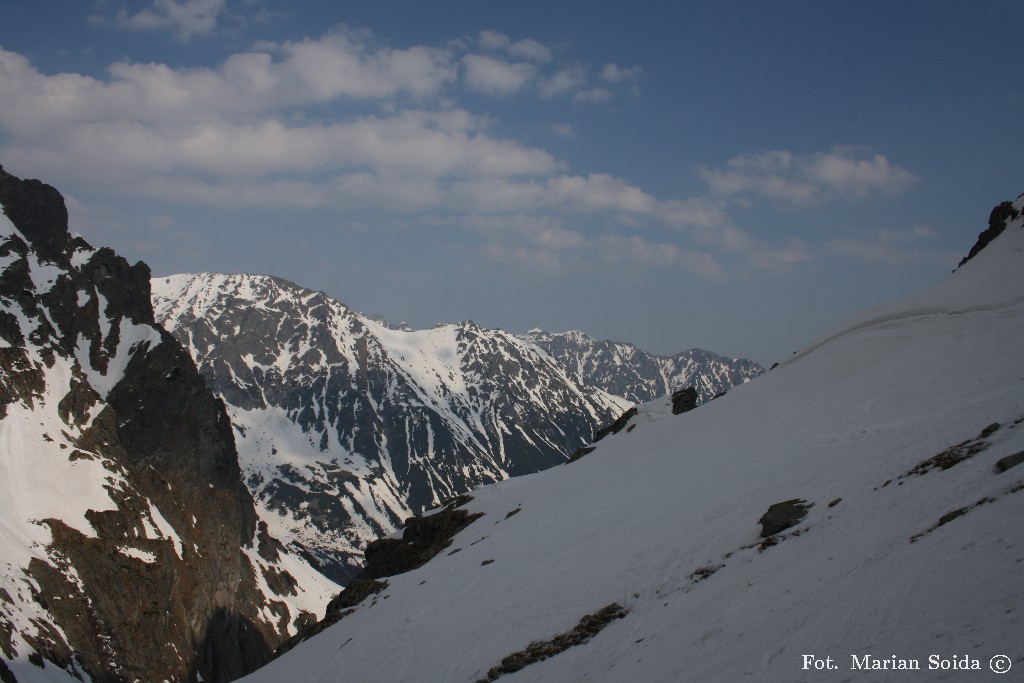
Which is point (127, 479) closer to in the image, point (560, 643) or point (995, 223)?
point (560, 643)

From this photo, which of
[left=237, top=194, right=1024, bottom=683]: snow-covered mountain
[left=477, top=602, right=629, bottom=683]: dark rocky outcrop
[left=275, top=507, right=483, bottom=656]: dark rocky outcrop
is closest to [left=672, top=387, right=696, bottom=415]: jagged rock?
[left=237, top=194, right=1024, bottom=683]: snow-covered mountain

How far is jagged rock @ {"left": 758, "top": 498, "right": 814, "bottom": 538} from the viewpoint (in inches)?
725

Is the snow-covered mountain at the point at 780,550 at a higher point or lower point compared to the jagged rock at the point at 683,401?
lower

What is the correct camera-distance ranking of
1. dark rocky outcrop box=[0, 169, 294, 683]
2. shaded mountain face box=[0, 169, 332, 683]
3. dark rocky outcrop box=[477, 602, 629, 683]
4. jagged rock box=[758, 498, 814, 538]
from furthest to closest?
dark rocky outcrop box=[0, 169, 294, 683] → shaded mountain face box=[0, 169, 332, 683] → jagged rock box=[758, 498, 814, 538] → dark rocky outcrop box=[477, 602, 629, 683]

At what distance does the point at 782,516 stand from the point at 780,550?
1.98 m

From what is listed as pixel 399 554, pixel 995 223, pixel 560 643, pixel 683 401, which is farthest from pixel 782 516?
pixel 995 223

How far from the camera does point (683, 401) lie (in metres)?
61.7

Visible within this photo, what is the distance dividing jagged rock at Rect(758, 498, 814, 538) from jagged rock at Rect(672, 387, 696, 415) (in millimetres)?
40498

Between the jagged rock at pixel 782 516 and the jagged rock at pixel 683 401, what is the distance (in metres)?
40.5

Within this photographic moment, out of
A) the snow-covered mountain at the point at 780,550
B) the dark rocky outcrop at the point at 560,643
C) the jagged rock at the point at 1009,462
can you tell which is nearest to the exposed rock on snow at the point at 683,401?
the snow-covered mountain at the point at 780,550

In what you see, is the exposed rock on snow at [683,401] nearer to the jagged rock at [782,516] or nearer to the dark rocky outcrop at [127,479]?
the jagged rock at [782,516]

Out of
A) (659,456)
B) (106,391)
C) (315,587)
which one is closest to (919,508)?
(659,456)

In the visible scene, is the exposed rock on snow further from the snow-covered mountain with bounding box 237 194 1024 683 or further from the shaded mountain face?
the shaded mountain face

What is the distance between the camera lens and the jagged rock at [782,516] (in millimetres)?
18422
